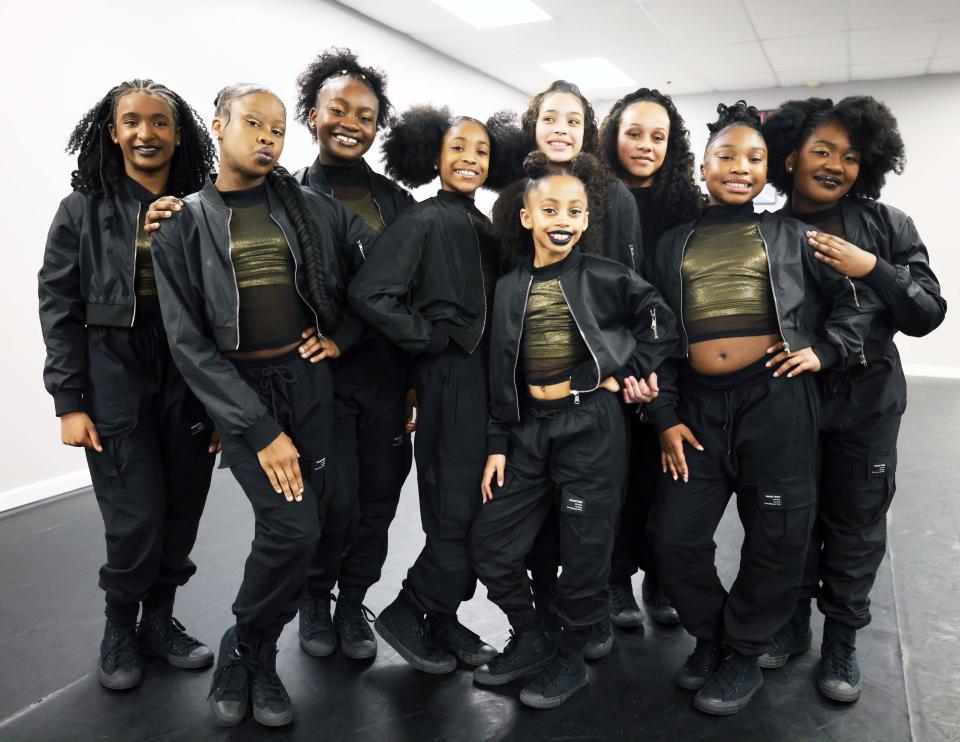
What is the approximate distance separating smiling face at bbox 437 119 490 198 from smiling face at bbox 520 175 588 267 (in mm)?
239

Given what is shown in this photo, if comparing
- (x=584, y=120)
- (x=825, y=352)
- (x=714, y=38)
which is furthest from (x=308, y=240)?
(x=714, y=38)

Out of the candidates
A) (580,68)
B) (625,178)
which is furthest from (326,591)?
(580,68)

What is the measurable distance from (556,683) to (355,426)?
3.10ft

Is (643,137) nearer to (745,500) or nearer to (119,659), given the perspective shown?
(745,500)

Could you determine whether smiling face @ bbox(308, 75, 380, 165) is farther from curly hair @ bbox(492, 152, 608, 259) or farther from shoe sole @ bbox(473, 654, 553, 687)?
shoe sole @ bbox(473, 654, 553, 687)

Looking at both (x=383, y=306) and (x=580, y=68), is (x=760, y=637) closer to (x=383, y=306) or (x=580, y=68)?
(x=383, y=306)

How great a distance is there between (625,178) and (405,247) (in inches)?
34.6

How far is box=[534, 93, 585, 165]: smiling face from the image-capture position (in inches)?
89.1

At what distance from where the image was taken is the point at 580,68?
7.71 metres

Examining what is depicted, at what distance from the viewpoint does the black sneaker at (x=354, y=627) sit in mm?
2293

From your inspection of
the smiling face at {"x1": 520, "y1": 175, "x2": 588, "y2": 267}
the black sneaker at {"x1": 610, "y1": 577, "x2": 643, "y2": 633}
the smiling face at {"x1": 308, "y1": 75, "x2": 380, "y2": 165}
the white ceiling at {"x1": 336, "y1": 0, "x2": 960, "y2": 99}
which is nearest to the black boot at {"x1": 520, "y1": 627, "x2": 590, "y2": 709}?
the black sneaker at {"x1": 610, "y1": 577, "x2": 643, "y2": 633}

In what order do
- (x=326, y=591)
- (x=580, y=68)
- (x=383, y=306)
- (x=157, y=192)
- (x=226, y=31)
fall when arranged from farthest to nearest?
(x=580, y=68) → (x=226, y=31) → (x=326, y=591) → (x=157, y=192) → (x=383, y=306)

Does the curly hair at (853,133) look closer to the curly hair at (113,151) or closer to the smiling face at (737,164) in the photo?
the smiling face at (737,164)

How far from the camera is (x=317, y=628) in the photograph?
236cm
